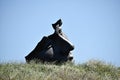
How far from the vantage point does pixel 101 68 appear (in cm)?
1255

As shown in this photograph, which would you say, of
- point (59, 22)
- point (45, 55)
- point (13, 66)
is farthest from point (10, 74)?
point (59, 22)

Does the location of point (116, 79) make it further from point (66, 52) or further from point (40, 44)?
point (40, 44)

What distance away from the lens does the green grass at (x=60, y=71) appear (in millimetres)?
9547

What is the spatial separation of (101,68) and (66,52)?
188 cm

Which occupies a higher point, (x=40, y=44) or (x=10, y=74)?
(x=40, y=44)

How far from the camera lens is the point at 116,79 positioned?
36.8 feet

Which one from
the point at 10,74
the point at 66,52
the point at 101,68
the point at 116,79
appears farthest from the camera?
the point at 66,52

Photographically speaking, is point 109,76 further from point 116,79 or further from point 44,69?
point 44,69

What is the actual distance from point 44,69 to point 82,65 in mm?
2253

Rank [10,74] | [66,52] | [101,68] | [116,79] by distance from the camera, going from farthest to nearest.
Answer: [66,52]
[101,68]
[116,79]
[10,74]

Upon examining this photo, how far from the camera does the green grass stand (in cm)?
955

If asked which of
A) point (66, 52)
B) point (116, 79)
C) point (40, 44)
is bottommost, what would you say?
point (116, 79)

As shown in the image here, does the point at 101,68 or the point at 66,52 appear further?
the point at 66,52

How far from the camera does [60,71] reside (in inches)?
427
